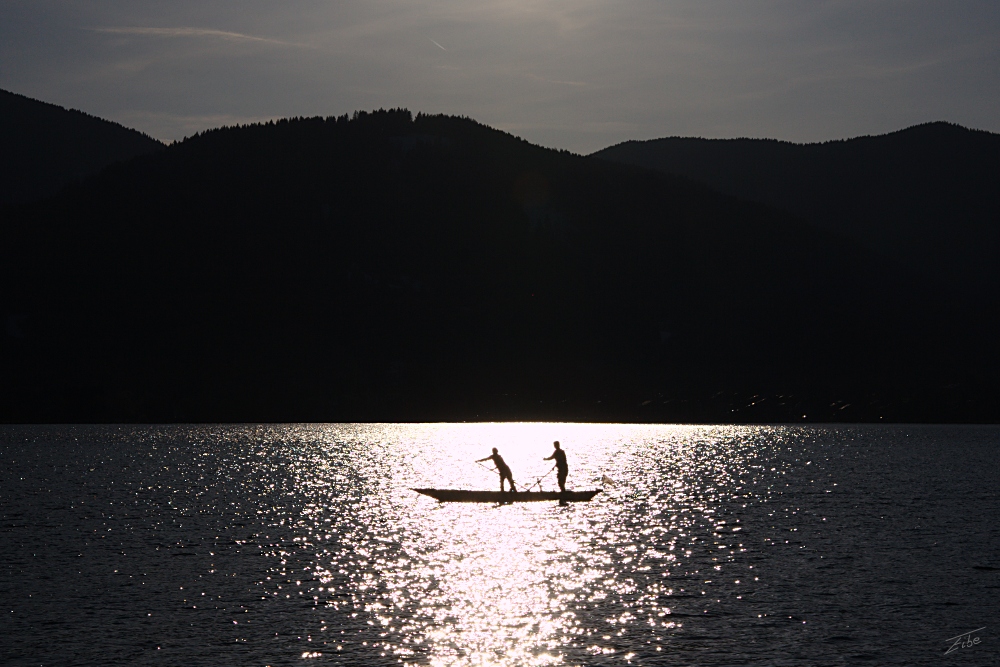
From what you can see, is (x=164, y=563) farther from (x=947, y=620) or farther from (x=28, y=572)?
(x=947, y=620)

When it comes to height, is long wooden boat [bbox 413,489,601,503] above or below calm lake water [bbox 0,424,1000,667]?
above

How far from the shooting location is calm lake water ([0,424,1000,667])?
3198 centimetres

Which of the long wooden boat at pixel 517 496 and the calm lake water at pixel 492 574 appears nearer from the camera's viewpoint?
the calm lake water at pixel 492 574

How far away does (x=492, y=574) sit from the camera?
4478 centimetres

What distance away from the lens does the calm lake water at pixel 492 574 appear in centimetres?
3198

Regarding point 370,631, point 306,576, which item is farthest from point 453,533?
point 370,631

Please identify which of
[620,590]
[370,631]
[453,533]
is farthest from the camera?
[453,533]

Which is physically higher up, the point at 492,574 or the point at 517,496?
the point at 517,496

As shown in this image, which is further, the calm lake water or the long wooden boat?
the long wooden boat

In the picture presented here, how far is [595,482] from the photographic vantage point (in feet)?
331

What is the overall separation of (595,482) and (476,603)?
63.2 m

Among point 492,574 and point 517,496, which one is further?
point 517,496

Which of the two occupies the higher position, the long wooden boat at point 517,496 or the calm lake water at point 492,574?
the long wooden boat at point 517,496

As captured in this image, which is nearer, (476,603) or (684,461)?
(476,603)
